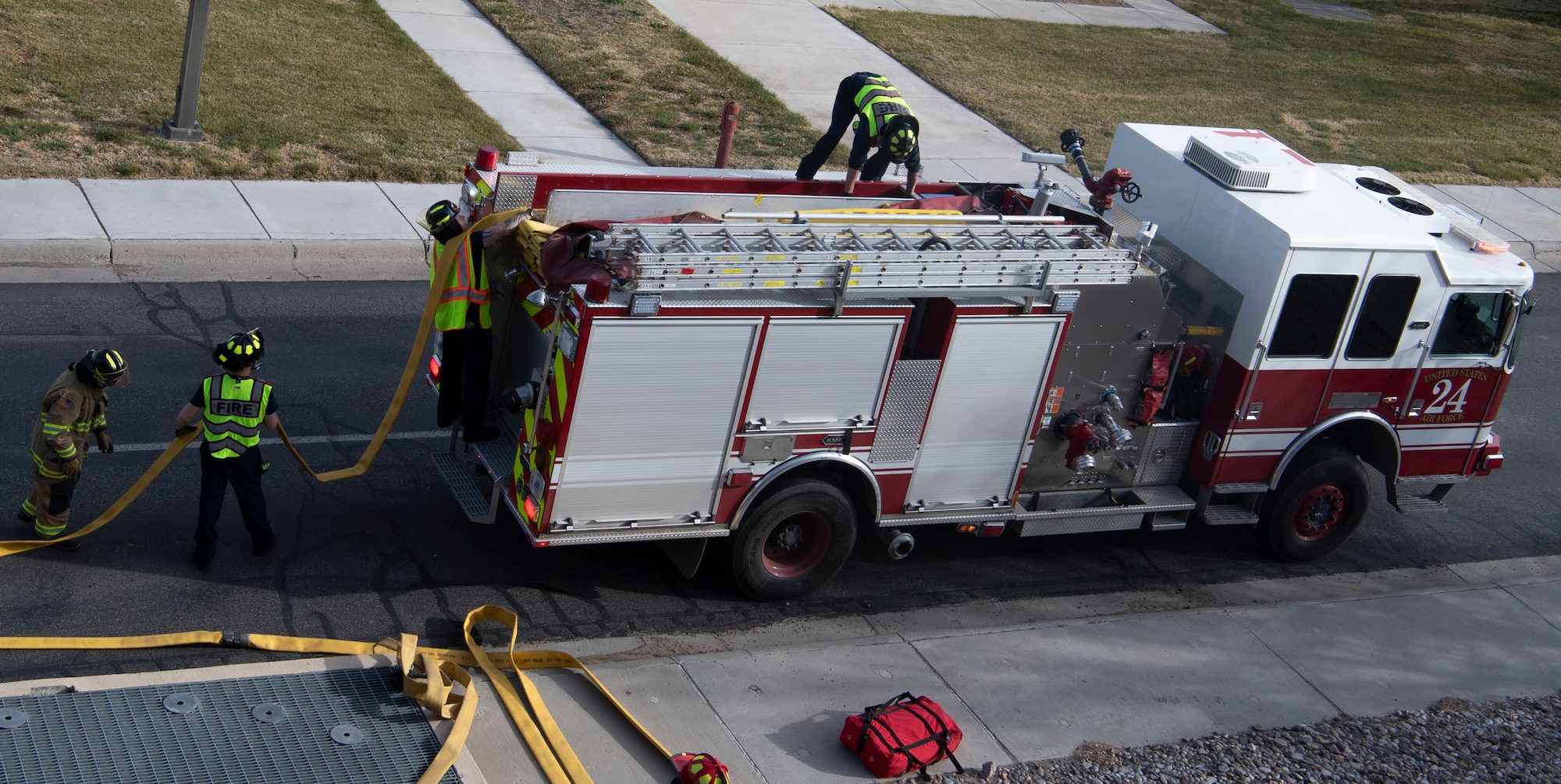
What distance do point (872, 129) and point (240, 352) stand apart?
20.2 ft

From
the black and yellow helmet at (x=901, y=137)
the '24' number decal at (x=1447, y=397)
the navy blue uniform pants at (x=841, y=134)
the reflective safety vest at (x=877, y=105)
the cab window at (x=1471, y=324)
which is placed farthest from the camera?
the navy blue uniform pants at (x=841, y=134)

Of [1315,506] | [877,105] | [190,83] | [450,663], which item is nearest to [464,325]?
[450,663]

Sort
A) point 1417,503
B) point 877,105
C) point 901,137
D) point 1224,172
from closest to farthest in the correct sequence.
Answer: point 1224,172 → point 1417,503 → point 901,137 → point 877,105

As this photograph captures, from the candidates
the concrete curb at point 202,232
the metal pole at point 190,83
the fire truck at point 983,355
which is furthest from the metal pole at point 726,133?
the fire truck at point 983,355

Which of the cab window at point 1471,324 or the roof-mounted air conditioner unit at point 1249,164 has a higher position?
the roof-mounted air conditioner unit at point 1249,164

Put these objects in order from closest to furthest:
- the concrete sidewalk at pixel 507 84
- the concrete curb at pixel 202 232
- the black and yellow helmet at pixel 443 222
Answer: the black and yellow helmet at pixel 443 222 < the concrete curb at pixel 202 232 < the concrete sidewalk at pixel 507 84

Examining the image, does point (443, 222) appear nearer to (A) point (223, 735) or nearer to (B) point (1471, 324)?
(A) point (223, 735)

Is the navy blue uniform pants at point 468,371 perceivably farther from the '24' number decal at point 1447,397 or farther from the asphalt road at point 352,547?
the '24' number decal at point 1447,397

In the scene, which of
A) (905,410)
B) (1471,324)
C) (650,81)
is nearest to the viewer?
(905,410)

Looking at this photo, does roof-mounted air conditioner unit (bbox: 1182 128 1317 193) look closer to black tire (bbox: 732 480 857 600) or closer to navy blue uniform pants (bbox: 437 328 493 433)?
black tire (bbox: 732 480 857 600)

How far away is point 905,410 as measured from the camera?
7734 millimetres

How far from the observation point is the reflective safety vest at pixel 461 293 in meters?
7.71

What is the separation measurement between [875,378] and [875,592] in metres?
1.69

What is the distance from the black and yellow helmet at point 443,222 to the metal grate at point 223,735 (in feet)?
8.45
